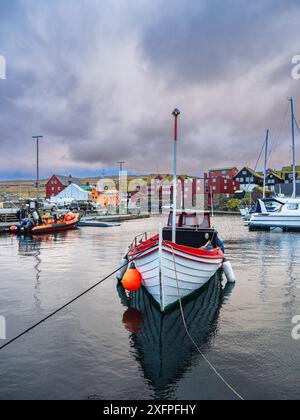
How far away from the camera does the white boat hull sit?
36.6 feet

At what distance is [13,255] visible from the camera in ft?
81.2

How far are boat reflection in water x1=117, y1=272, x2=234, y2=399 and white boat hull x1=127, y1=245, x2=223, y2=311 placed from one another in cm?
58

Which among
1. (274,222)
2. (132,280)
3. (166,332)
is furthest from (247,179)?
(166,332)

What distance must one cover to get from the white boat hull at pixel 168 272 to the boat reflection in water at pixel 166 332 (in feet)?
1.90

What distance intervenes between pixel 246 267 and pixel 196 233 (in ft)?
18.1

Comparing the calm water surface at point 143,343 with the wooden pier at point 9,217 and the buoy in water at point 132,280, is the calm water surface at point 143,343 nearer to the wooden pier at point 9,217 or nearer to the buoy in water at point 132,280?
the buoy in water at point 132,280

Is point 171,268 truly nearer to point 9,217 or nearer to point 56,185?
point 9,217

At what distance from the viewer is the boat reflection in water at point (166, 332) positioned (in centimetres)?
755

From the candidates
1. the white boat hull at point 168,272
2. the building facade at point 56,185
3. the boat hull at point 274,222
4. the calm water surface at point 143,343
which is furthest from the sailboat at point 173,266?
the building facade at point 56,185

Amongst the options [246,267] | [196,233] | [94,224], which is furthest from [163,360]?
[94,224]

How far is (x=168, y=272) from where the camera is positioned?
37.0 ft

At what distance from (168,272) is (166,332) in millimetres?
2050

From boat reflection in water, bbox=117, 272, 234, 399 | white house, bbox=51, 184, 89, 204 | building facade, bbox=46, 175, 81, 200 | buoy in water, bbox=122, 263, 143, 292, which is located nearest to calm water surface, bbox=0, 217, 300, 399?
boat reflection in water, bbox=117, 272, 234, 399

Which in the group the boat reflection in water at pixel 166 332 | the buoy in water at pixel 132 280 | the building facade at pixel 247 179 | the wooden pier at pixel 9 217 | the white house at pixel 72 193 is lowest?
the boat reflection in water at pixel 166 332
